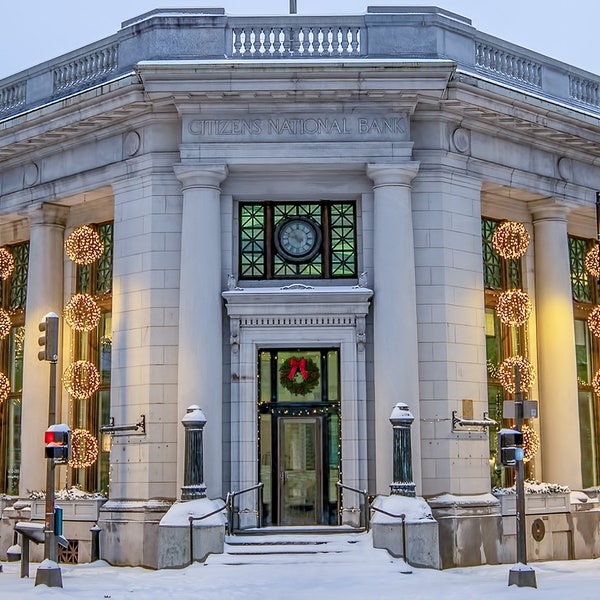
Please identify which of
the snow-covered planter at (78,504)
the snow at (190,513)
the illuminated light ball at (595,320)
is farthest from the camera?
the illuminated light ball at (595,320)

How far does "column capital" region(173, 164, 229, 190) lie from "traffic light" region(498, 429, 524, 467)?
8478 mm

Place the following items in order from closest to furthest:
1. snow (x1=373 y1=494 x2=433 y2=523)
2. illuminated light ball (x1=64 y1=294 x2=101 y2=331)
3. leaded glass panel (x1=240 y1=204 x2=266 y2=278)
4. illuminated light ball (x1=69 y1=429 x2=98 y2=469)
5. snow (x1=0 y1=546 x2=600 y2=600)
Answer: snow (x1=0 y1=546 x2=600 y2=600), snow (x1=373 y1=494 x2=433 y2=523), leaded glass panel (x1=240 y1=204 x2=266 y2=278), illuminated light ball (x1=69 y1=429 x2=98 y2=469), illuminated light ball (x1=64 y1=294 x2=101 y2=331)

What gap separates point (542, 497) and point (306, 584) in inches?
317

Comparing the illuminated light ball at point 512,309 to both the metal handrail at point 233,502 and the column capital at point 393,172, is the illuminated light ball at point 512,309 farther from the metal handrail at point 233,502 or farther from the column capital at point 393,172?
the metal handrail at point 233,502

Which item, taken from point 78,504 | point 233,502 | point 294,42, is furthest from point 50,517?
point 294,42

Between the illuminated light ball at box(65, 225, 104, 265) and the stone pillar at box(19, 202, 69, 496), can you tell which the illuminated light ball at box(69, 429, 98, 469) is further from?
the illuminated light ball at box(65, 225, 104, 265)

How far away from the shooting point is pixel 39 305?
25938 mm

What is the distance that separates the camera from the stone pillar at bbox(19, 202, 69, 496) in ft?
83.7

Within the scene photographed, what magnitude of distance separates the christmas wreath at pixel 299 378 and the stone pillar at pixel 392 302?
143 cm

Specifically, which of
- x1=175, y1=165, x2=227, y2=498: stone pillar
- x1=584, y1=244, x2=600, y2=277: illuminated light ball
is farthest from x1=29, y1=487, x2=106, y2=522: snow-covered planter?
x1=584, y1=244, x2=600, y2=277: illuminated light ball

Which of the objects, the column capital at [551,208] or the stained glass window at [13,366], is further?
the stained glass window at [13,366]

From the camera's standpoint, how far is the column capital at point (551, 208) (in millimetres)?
25938

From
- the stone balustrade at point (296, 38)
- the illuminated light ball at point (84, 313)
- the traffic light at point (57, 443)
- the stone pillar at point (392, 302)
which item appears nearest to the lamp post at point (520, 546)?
the stone pillar at point (392, 302)

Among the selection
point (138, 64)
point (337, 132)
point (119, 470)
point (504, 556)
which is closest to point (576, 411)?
point (504, 556)
